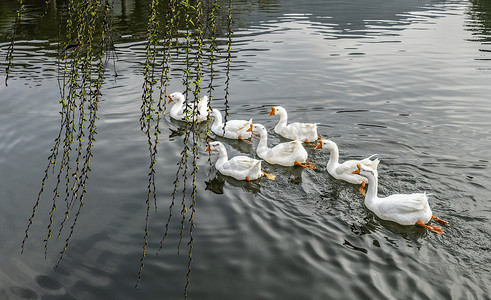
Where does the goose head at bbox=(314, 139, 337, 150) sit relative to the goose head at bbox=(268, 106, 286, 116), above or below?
below

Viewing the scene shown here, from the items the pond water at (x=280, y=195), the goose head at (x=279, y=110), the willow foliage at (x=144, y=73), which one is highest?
the willow foliage at (x=144, y=73)

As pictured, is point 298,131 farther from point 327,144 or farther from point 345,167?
point 345,167

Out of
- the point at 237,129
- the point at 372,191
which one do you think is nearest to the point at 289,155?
the point at 237,129

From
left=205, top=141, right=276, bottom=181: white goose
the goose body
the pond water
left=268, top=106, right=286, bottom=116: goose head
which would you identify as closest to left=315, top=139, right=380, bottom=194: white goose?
the goose body

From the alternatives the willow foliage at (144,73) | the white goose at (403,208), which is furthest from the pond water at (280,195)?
the willow foliage at (144,73)

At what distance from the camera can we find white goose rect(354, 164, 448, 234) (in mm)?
7340

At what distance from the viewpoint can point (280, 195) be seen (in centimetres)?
841

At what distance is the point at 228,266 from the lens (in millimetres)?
6496

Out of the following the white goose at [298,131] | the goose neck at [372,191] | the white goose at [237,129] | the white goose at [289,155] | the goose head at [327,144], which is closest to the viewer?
the goose neck at [372,191]

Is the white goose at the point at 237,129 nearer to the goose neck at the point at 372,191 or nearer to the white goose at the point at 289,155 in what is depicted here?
the white goose at the point at 289,155

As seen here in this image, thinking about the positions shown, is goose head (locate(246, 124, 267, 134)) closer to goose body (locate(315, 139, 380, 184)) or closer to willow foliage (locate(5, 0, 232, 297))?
goose body (locate(315, 139, 380, 184))

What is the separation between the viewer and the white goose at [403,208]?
24.1 feet

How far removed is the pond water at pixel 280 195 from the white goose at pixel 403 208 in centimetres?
15

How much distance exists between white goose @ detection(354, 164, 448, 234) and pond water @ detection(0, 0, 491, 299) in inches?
5.8
